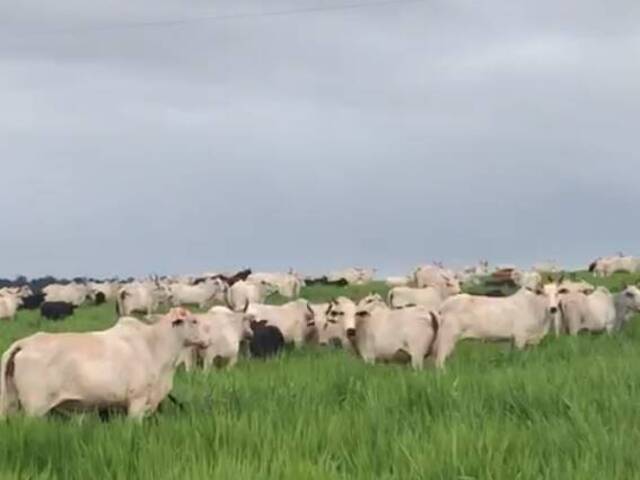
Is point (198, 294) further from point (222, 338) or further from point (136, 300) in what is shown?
point (222, 338)

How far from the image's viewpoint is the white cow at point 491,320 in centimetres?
1841

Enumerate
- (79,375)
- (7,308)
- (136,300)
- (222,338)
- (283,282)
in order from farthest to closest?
(283,282), (7,308), (136,300), (222,338), (79,375)

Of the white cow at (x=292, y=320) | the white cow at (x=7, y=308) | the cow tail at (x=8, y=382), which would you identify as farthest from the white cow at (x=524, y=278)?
the cow tail at (x=8, y=382)

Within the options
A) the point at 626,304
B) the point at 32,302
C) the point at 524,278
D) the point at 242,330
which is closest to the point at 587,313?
the point at 626,304

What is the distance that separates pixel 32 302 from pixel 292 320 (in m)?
20.2

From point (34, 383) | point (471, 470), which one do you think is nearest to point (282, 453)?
point (471, 470)

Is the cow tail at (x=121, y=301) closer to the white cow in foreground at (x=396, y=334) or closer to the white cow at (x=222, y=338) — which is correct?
the white cow at (x=222, y=338)

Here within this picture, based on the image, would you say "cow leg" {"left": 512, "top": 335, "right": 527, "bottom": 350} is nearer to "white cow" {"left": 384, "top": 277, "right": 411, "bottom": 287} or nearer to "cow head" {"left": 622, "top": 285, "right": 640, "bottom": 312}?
"cow head" {"left": 622, "top": 285, "right": 640, "bottom": 312}

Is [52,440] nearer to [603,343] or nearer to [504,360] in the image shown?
[504,360]

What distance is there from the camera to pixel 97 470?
24.0 feet

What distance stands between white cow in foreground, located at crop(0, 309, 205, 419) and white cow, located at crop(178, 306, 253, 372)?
7.70m

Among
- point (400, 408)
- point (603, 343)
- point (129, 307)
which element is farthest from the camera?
point (129, 307)

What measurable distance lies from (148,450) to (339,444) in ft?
4.31

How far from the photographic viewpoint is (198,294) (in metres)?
38.6
